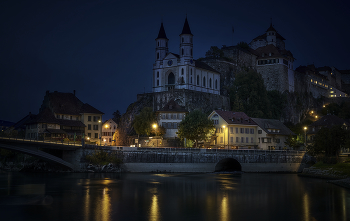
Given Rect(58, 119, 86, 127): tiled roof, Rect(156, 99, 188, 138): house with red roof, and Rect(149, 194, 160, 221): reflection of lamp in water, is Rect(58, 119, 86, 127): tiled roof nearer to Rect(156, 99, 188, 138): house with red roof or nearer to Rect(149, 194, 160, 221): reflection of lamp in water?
Rect(156, 99, 188, 138): house with red roof

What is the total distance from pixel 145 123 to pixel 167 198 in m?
41.1

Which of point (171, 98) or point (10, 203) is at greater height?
point (171, 98)

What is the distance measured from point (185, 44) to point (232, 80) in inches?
868

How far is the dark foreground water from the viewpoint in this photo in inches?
1351

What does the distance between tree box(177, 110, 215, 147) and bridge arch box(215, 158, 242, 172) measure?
6088 millimetres

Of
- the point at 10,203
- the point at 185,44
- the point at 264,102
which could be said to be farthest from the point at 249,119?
the point at 10,203

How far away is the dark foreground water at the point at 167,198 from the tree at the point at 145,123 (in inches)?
910

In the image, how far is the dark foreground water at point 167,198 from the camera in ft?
113

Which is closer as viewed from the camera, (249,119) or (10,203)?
(10,203)

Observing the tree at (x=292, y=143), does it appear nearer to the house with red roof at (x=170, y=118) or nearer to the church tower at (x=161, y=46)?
the house with red roof at (x=170, y=118)

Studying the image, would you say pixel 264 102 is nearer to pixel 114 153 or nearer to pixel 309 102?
pixel 309 102

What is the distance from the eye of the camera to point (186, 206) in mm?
38438

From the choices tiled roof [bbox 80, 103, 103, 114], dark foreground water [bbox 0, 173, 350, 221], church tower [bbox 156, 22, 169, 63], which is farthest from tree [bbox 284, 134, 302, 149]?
tiled roof [bbox 80, 103, 103, 114]

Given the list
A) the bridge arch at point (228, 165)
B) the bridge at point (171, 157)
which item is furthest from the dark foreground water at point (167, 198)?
the bridge arch at point (228, 165)
